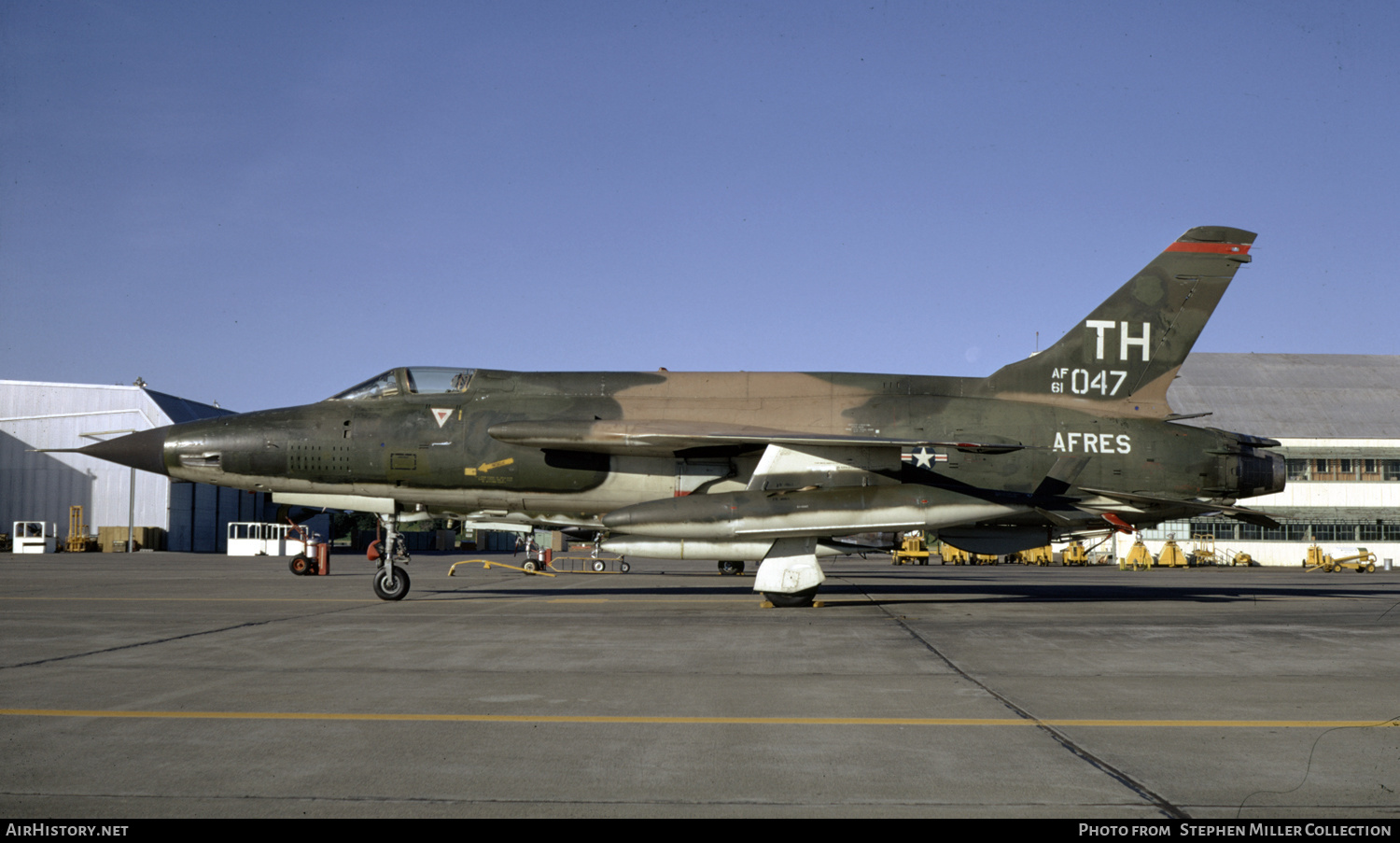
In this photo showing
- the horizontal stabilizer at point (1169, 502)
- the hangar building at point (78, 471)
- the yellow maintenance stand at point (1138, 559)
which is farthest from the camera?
the hangar building at point (78, 471)

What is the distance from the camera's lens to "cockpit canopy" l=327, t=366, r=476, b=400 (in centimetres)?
1520

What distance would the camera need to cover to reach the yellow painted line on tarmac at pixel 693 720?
575cm

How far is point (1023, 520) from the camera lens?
48.5 feet

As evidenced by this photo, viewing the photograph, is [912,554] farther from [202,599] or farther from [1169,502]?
[202,599]

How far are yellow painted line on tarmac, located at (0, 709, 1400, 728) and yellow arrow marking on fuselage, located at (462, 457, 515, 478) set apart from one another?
8.76 m

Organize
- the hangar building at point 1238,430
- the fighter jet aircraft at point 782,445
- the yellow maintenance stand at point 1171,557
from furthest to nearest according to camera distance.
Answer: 1. the hangar building at point 1238,430
2. the yellow maintenance stand at point 1171,557
3. the fighter jet aircraft at point 782,445

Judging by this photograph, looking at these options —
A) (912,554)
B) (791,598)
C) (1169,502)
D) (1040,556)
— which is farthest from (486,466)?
(1040,556)

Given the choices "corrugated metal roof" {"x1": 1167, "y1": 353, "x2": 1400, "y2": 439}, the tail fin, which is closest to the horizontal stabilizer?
the tail fin

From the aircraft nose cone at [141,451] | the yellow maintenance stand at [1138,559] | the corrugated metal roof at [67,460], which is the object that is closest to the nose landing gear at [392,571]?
the aircraft nose cone at [141,451]

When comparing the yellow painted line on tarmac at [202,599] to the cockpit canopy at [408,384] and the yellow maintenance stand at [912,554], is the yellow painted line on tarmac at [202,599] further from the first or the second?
the yellow maintenance stand at [912,554]

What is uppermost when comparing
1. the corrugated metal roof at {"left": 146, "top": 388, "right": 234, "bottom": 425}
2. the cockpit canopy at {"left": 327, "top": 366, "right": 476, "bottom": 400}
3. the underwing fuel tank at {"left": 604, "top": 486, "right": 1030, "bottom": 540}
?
the corrugated metal roof at {"left": 146, "top": 388, "right": 234, "bottom": 425}

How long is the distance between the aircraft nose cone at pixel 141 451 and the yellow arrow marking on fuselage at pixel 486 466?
4.69m

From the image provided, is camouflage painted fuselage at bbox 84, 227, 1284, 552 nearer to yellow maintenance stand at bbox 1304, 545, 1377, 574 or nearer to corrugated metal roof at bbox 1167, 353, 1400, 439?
yellow maintenance stand at bbox 1304, 545, 1377, 574
